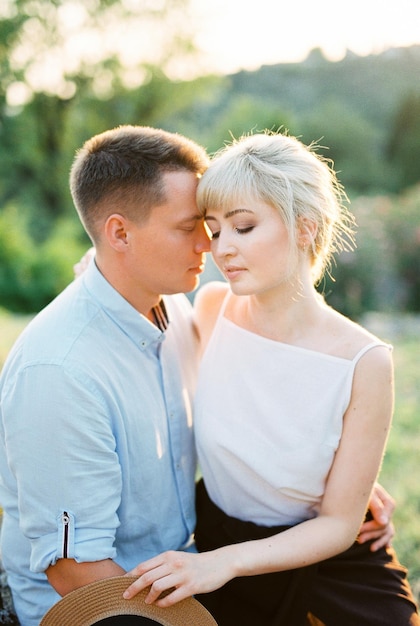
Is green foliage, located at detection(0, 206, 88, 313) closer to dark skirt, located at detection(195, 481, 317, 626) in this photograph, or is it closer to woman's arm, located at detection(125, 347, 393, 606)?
dark skirt, located at detection(195, 481, 317, 626)

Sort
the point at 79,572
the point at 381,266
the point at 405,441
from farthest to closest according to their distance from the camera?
the point at 381,266 < the point at 405,441 < the point at 79,572

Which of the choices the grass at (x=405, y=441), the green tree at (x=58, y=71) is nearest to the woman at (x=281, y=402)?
the grass at (x=405, y=441)

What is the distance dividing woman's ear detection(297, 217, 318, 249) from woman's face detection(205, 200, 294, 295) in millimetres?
70

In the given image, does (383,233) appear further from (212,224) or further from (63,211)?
(63,211)

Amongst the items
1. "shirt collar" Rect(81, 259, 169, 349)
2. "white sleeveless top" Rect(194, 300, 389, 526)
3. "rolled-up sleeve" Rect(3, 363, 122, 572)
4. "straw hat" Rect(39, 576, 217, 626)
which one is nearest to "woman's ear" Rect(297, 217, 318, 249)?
"white sleeveless top" Rect(194, 300, 389, 526)

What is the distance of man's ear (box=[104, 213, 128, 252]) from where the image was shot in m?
2.46

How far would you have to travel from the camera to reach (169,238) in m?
2.48

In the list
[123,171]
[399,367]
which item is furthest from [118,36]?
[123,171]

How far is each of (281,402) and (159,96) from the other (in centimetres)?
1846

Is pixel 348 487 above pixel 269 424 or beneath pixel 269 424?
beneath

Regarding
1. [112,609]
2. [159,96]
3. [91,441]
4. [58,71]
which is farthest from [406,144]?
[112,609]

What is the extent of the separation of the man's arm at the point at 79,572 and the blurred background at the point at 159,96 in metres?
10.5

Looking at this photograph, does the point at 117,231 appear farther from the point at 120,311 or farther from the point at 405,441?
the point at 405,441

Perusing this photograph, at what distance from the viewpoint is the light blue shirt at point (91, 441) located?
2037 mm
